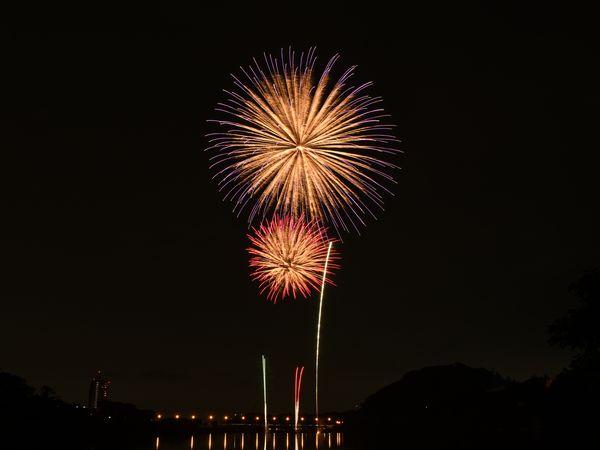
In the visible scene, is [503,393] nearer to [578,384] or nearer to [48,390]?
[48,390]

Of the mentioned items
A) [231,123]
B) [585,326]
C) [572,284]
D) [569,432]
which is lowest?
[569,432]

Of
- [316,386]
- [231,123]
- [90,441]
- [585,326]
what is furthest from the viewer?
[90,441]

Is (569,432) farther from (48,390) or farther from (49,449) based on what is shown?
(48,390)

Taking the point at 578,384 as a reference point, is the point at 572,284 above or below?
above

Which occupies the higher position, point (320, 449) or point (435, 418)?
point (435, 418)

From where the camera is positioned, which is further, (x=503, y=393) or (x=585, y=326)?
(x=503, y=393)

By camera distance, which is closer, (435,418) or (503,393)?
(503,393)

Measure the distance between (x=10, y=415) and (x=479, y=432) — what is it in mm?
76592

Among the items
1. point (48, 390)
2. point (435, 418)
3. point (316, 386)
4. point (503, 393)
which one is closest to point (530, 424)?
point (503, 393)

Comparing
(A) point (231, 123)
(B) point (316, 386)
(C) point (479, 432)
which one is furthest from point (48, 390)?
(A) point (231, 123)

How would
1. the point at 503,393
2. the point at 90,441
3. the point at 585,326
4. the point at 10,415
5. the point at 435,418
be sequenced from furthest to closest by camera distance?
the point at 435,418 < the point at 90,441 < the point at 503,393 < the point at 10,415 < the point at 585,326

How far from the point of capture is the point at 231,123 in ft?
109

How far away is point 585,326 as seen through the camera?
102 ft

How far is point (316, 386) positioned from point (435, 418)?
160m
